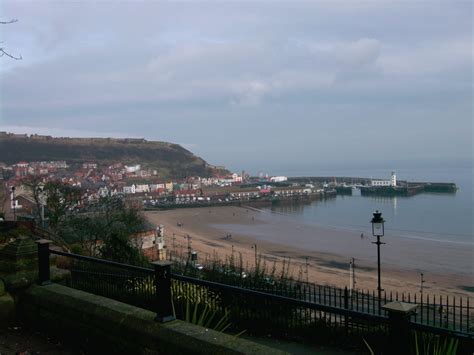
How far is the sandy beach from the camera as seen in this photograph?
28359 millimetres

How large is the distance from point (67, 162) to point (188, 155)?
6922cm

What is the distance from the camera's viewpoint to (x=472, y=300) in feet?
75.9

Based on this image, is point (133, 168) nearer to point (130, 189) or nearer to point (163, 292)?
point (130, 189)

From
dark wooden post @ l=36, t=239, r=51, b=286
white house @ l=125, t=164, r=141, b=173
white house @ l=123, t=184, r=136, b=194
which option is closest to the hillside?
white house @ l=125, t=164, r=141, b=173

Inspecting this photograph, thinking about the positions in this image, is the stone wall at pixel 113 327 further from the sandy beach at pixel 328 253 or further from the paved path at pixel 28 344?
the sandy beach at pixel 328 253

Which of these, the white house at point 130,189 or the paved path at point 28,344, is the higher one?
the paved path at point 28,344

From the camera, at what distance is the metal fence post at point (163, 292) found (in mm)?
3918

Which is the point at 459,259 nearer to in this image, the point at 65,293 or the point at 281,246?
the point at 281,246

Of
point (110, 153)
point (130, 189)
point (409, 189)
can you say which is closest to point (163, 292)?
point (130, 189)

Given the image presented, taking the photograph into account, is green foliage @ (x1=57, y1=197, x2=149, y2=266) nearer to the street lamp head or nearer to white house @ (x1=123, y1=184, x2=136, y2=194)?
the street lamp head

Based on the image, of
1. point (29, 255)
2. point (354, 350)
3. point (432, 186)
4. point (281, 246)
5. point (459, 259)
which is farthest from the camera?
point (432, 186)

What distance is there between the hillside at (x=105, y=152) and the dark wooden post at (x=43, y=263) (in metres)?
122

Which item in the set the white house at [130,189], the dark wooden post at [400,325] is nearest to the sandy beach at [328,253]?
the dark wooden post at [400,325]

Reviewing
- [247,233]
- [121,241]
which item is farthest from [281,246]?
[121,241]
